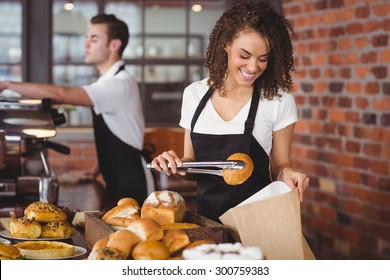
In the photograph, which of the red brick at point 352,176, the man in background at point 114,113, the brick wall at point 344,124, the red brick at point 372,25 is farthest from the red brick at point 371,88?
the man in background at point 114,113

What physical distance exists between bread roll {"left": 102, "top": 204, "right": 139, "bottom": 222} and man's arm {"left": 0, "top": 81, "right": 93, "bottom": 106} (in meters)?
1.02

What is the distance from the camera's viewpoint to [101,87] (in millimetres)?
3197

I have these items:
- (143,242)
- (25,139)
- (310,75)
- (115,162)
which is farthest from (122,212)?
(310,75)

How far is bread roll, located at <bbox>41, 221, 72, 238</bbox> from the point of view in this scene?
1.85m

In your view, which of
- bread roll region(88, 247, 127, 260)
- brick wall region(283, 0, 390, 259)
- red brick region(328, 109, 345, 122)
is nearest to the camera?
bread roll region(88, 247, 127, 260)

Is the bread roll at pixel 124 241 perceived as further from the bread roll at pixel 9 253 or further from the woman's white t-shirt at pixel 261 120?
the woman's white t-shirt at pixel 261 120

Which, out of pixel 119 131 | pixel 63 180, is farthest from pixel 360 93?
pixel 63 180

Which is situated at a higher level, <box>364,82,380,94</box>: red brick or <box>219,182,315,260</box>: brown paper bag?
<box>364,82,380,94</box>: red brick

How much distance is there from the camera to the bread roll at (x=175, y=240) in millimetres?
1479

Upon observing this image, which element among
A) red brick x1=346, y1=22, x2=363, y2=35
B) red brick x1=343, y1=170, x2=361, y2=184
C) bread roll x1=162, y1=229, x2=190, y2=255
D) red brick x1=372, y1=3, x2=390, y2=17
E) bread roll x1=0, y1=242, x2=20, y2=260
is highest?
red brick x1=372, y1=3, x2=390, y2=17

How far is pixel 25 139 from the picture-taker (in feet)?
8.68

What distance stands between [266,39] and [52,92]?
112 centimetres

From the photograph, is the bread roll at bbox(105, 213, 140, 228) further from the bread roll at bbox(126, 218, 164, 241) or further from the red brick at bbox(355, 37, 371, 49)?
the red brick at bbox(355, 37, 371, 49)

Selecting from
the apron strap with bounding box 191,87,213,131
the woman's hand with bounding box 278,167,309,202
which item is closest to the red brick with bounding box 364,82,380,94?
the apron strap with bounding box 191,87,213,131
